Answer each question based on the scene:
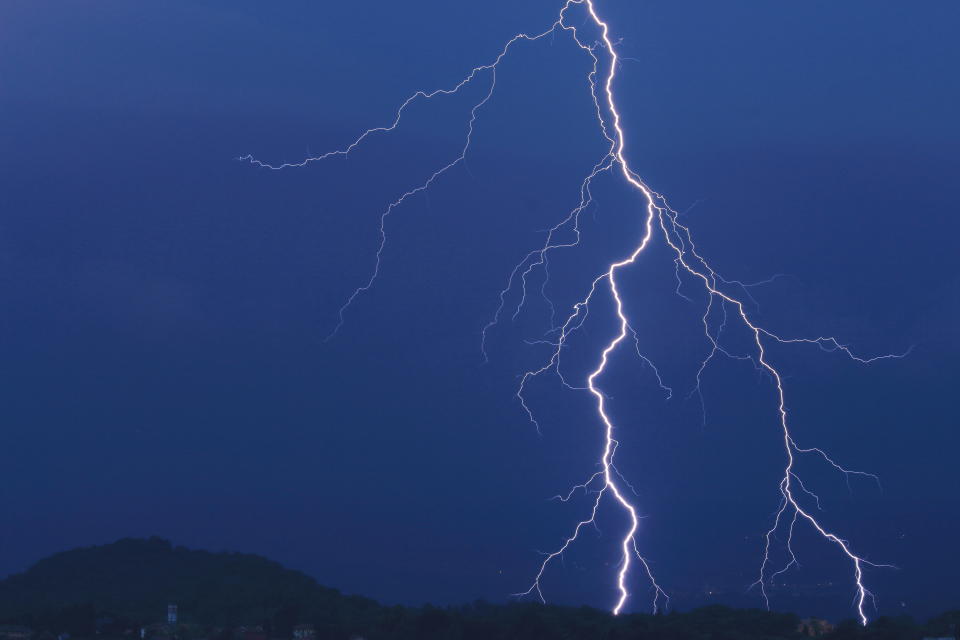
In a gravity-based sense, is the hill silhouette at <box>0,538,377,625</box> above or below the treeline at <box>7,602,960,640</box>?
above

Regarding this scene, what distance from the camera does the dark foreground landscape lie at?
15.0 m

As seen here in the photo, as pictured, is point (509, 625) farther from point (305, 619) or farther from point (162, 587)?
point (162, 587)

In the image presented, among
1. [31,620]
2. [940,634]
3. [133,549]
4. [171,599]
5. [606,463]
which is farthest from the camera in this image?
[133,549]

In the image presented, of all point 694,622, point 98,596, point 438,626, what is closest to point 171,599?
point 98,596

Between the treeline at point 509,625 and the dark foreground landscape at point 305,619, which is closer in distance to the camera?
the treeline at point 509,625

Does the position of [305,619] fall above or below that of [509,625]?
above

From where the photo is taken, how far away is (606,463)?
613 inches

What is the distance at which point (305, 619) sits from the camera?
16.9 meters

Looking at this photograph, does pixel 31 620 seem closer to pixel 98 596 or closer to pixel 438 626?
pixel 98 596

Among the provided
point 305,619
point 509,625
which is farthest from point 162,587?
point 509,625

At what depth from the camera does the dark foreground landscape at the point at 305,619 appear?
15.0 metres

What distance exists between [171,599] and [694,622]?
10176 millimetres

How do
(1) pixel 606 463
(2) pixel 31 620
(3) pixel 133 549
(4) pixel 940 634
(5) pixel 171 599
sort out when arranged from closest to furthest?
(4) pixel 940 634 < (1) pixel 606 463 < (2) pixel 31 620 < (5) pixel 171 599 < (3) pixel 133 549

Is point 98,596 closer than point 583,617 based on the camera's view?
No
